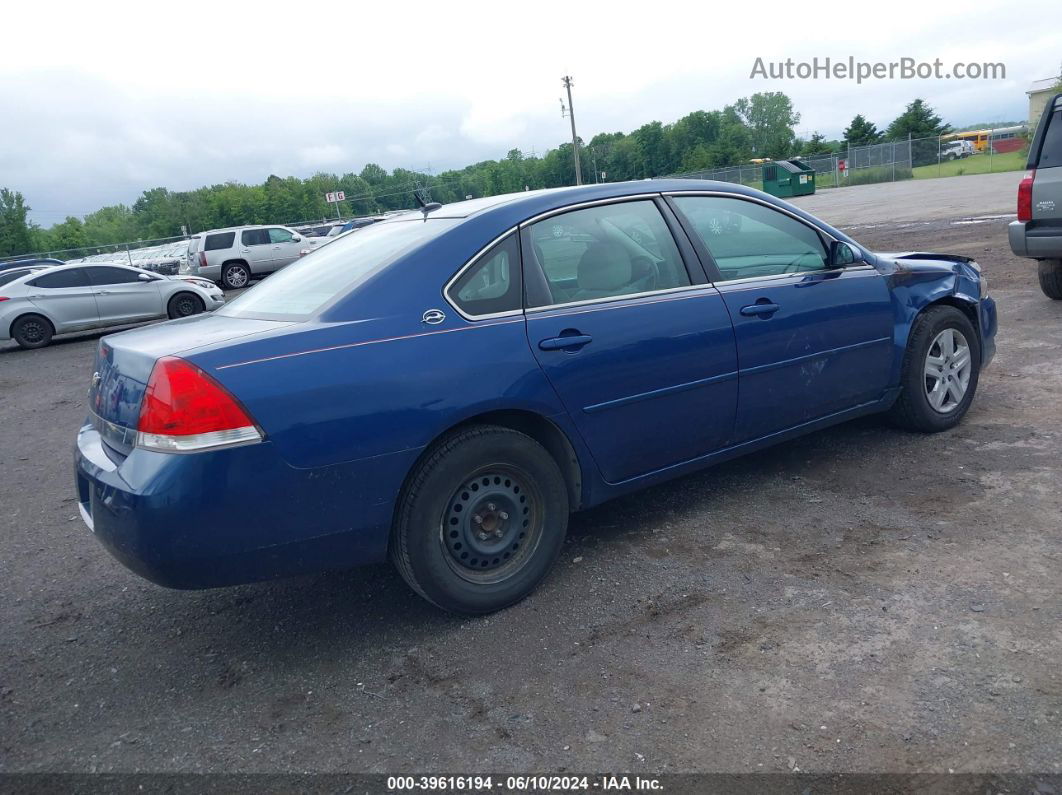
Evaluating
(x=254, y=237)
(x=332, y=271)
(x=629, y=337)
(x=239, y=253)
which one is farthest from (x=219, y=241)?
(x=629, y=337)

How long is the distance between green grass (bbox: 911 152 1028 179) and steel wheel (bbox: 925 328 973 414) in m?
45.4

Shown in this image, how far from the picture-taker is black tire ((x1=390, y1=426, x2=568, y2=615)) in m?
3.25

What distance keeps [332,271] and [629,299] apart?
133 cm

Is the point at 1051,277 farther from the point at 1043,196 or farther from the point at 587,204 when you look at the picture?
the point at 587,204

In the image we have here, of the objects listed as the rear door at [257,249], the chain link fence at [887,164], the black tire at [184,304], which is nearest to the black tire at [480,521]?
the black tire at [184,304]

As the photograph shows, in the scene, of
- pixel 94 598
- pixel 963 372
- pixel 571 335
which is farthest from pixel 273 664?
pixel 963 372

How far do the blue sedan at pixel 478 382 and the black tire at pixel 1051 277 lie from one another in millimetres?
4928

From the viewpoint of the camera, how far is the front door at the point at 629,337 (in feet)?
11.9

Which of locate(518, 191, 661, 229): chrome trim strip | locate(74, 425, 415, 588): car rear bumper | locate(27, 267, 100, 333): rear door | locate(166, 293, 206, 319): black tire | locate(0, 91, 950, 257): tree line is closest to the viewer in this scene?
locate(74, 425, 415, 588): car rear bumper

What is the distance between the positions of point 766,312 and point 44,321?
610 inches

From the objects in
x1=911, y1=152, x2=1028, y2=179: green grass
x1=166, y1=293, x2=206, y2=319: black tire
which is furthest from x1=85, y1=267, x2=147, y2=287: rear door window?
x1=911, y1=152, x2=1028, y2=179: green grass

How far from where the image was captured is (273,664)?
331cm

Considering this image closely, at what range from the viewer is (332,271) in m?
3.88

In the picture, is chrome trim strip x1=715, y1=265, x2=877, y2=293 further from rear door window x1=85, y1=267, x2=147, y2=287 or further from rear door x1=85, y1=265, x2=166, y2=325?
rear door window x1=85, y1=267, x2=147, y2=287
